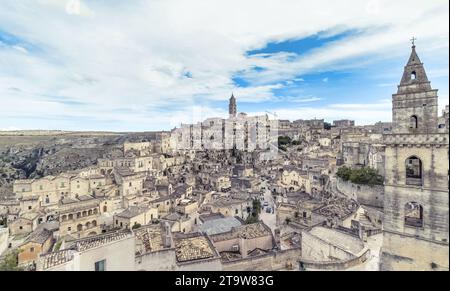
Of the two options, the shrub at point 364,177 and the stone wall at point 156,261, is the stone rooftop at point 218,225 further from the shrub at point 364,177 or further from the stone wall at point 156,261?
the shrub at point 364,177

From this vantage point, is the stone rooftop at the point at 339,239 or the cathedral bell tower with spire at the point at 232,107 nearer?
the stone rooftop at the point at 339,239

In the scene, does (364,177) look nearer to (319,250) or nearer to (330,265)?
(319,250)

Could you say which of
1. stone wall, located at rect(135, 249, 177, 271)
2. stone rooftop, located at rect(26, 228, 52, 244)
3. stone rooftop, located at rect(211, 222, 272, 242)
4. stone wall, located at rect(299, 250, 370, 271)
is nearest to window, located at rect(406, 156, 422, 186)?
stone wall, located at rect(299, 250, 370, 271)

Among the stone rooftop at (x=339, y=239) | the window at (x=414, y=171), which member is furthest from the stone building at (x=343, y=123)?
the window at (x=414, y=171)

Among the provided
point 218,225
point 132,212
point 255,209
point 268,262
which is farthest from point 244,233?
point 132,212
